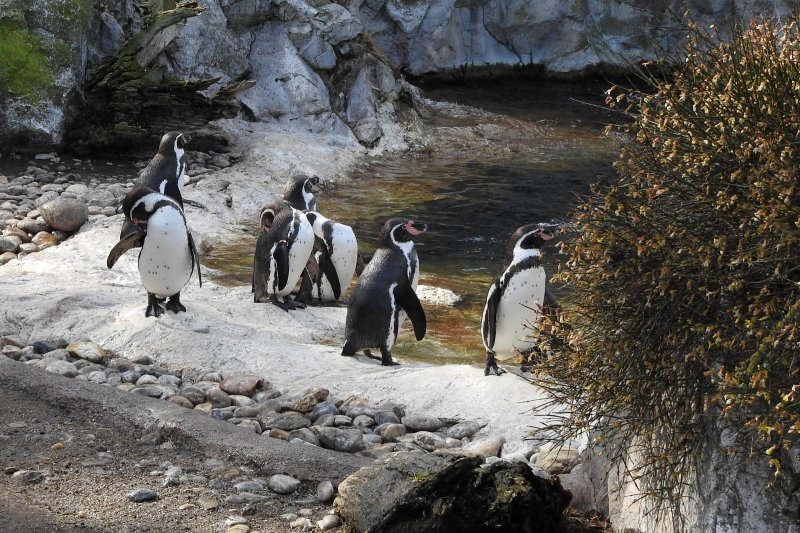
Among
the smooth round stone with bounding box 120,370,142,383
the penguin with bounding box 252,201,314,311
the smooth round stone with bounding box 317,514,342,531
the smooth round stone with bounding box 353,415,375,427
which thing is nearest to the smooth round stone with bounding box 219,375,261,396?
the smooth round stone with bounding box 120,370,142,383

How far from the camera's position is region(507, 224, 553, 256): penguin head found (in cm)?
589

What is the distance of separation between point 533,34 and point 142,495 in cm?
1782

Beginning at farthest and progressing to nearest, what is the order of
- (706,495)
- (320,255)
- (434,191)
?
(434,191), (320,255), (706,495)

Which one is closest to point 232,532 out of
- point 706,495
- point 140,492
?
point 140,492

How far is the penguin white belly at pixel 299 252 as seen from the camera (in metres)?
7.71

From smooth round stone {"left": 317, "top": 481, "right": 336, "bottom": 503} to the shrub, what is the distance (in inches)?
35.0

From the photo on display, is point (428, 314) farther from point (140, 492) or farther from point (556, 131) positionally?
point (556, 131)

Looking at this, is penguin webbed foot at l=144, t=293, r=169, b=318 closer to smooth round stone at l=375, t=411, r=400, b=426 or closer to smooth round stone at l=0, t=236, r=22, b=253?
smooth round stone at l=375, t=411, r=400, b=426

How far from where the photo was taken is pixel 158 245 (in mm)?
6539

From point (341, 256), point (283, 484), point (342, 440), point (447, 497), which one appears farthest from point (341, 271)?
point (447, 497)

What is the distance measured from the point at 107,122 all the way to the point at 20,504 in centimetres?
941

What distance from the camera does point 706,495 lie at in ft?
9.60

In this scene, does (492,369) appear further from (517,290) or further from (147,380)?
(147,380)

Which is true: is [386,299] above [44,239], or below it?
above
